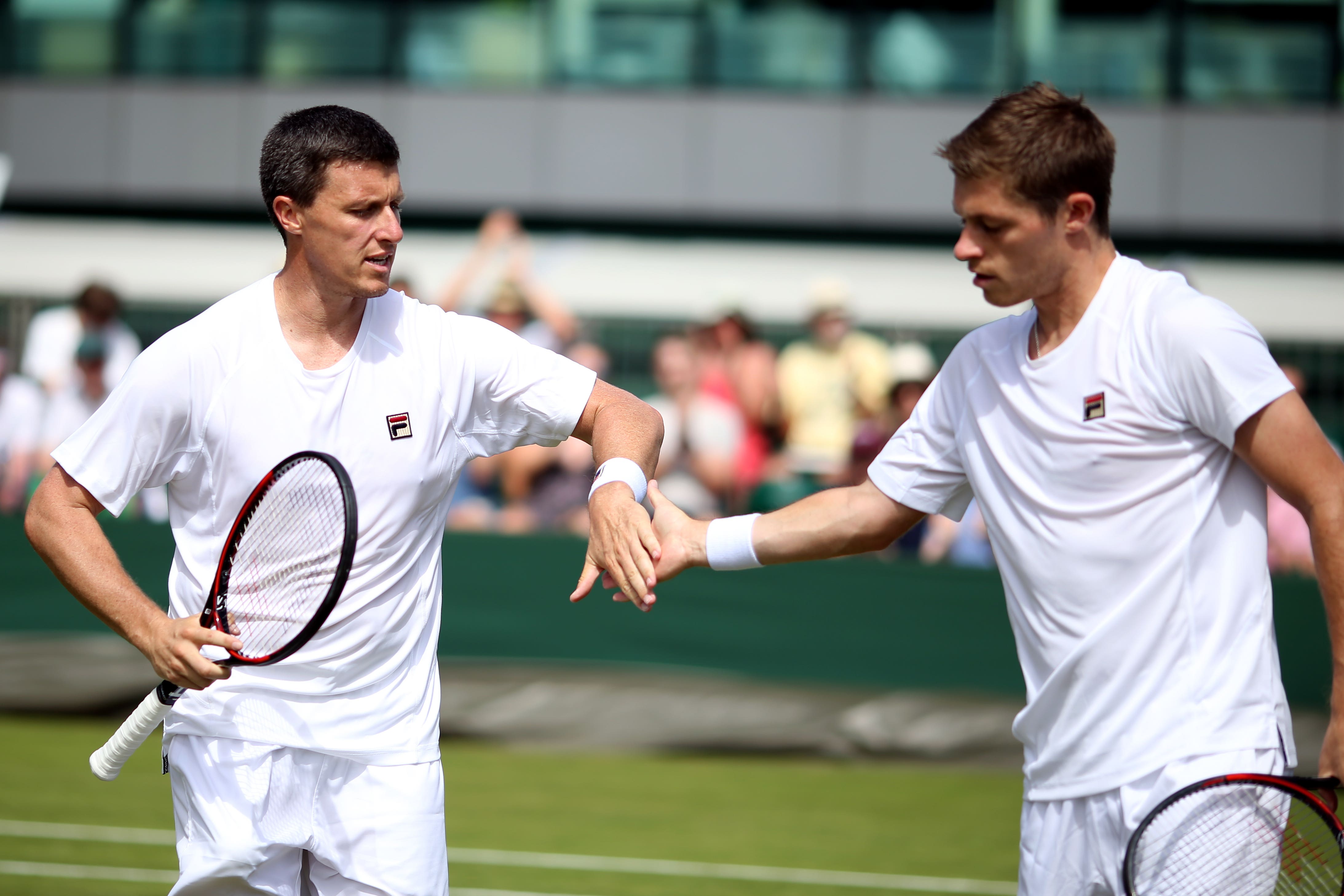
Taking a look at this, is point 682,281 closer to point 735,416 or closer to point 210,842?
point 735,416

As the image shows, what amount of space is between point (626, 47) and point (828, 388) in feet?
32.7

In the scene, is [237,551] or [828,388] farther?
[828,388]

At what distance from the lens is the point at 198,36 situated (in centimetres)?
1895

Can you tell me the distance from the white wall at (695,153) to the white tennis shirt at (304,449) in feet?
49.7

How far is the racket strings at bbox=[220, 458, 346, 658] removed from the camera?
10.8ft

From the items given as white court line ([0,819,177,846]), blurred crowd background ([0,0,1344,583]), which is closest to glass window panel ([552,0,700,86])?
blurred crowd background ([0,0,1344,583])

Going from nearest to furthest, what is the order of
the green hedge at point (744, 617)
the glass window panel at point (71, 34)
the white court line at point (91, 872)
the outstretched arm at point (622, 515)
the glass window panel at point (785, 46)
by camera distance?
the outstretched arm at point (622, 515) < the white court line at point (91, 872) < the green hedge at point (744, 617) < the glass window panel at point (785, 46) < the glass window panel at point (71, 34)

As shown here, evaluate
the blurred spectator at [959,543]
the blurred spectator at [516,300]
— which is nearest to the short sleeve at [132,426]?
the blurred spectator at [516,300]

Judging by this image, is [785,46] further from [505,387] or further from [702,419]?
[505,387]

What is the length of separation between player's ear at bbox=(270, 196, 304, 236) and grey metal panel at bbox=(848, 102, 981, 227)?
15.4 metres

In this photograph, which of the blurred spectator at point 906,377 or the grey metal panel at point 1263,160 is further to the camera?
the grey metal panel at point 1263,160

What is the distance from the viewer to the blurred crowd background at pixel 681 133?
18.1m

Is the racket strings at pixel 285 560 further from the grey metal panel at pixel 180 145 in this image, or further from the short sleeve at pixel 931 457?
the grey metal panel at pixel 180 145

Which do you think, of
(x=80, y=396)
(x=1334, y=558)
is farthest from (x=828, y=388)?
(x=1334, y=558)
